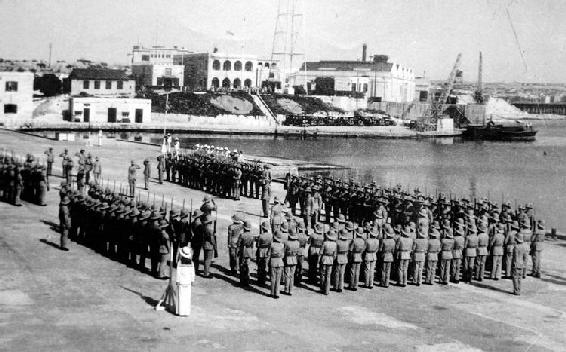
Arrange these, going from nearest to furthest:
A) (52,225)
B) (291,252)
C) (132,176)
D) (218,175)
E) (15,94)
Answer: (291,252), (52,225), (132,176), (218,175), (15,94)

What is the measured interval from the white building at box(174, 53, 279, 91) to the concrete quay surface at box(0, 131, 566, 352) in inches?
4251

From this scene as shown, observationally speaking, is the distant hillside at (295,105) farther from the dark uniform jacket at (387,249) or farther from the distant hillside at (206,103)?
the dark uniform jacket at (387,249)

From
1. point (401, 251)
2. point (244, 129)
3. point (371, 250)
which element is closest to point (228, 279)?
point (371, 250)

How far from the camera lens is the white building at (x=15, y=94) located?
244 ft

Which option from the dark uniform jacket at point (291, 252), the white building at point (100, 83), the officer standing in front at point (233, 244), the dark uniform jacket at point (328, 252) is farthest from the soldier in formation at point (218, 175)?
the white building at point (100, 83)

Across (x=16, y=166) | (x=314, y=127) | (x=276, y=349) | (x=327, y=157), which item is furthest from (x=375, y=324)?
(x=314, y=127)

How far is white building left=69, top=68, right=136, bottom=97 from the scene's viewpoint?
9175 centimetres

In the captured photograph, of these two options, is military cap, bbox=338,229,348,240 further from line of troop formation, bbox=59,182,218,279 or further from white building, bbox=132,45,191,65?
Result: white building, bbox=132,45,191,65

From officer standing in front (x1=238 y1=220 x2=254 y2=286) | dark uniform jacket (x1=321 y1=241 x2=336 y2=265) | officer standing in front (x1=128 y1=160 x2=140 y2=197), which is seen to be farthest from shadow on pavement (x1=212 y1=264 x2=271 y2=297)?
officer standing in front (x1=128 y1=160 x2=140 y2=197)

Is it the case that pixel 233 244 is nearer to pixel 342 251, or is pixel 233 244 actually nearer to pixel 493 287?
pixel 342 251

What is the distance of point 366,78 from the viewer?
5856 inches

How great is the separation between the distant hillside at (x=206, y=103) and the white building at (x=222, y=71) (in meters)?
9.22

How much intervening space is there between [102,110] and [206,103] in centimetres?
2781

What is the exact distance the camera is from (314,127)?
111 m
